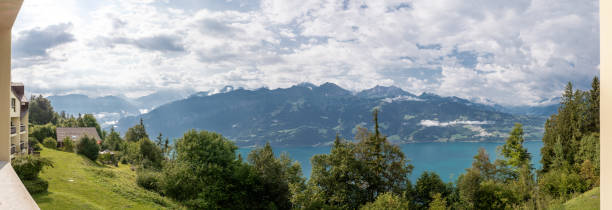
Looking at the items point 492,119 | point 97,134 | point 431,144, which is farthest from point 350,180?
point 492,119

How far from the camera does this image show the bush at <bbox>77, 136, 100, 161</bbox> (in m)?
27.0

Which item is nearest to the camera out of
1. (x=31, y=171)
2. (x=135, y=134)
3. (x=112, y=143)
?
(x=31, y=171)

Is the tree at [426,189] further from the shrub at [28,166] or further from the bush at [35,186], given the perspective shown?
the shrub at [28,166]

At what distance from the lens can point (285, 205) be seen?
21.5m

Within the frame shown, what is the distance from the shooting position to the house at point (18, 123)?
1945cm

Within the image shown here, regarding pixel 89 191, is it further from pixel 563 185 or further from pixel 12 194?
pixel 563 185

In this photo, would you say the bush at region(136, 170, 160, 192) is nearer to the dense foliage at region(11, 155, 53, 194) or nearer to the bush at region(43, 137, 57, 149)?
the dense foliage at region(11, 155, 53, 194)

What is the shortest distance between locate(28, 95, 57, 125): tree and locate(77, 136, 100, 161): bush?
21.0 metres

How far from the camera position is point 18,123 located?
66.3 feet

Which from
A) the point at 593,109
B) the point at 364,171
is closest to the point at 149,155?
the point at 364,171

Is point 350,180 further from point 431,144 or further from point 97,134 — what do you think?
point 431,144

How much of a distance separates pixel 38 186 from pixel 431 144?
136241 millimetres

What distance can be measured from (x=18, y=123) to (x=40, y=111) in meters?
27.9

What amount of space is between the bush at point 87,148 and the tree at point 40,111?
21.0 metres
